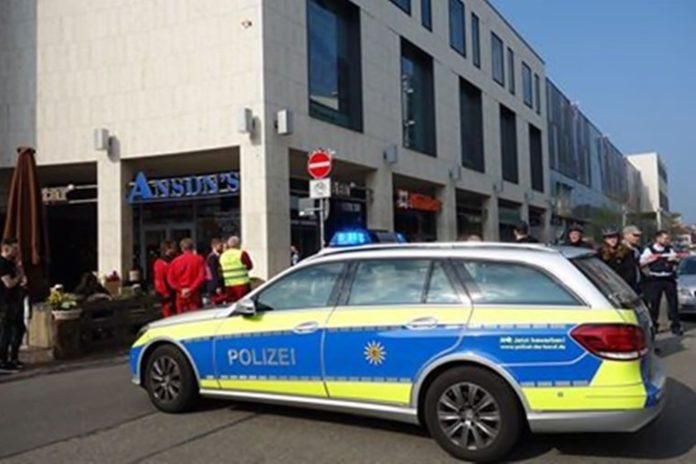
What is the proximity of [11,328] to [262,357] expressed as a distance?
5153 mm

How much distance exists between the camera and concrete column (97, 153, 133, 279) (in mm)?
17781

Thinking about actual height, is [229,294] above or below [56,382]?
above

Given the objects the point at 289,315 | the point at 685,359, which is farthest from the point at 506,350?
the point at 685,359

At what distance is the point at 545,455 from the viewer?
5.10 meters

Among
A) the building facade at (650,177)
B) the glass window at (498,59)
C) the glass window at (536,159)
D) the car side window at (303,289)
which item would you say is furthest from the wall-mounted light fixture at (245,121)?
the building facade at (650,177)

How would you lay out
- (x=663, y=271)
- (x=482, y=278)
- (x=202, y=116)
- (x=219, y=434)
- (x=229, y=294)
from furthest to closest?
(x=202, y=116) < (x=229, y=294) < (x=663, y=271) < (x=219, y=434) < (x=482, y=278)

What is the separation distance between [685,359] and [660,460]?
15.3 feet

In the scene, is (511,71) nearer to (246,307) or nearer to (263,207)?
(263,207)

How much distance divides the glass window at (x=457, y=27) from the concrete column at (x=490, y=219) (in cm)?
720

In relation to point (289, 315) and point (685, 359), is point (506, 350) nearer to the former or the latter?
point (289, 315)

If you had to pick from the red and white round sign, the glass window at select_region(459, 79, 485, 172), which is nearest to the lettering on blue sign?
the red and white round sign

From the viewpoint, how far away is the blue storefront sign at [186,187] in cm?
1694

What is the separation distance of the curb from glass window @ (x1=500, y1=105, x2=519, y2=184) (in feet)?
96.7

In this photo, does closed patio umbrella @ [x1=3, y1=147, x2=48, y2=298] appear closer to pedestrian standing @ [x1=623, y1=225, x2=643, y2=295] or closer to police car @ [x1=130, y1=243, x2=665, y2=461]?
police car @ [x1=130, y1=243, x2=665, y2=461]
